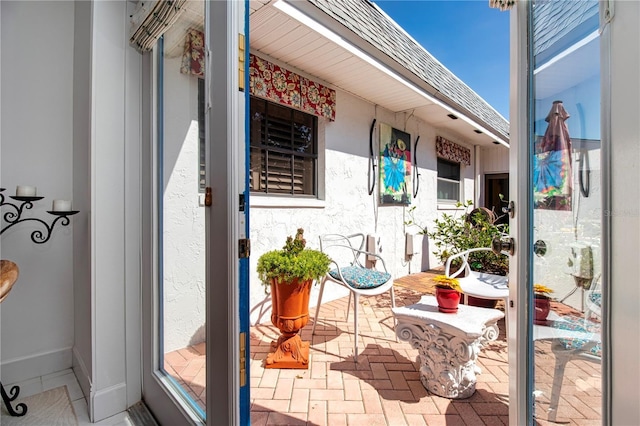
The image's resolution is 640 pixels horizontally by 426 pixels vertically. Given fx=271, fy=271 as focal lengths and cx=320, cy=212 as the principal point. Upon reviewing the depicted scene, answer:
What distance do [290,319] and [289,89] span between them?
214 centimetres

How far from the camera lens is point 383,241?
4.06m

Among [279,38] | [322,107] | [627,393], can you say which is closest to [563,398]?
[627,393]

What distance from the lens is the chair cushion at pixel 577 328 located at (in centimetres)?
57

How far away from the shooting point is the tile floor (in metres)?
1.43

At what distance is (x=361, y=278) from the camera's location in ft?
7.28

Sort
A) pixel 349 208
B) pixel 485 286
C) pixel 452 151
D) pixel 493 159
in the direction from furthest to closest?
pixel 493 159 < pixel 452 151 < pixel 349 208 < pixel 485 286

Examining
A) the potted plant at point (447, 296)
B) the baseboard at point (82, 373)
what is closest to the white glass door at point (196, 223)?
the baseboard at point (82, 373)

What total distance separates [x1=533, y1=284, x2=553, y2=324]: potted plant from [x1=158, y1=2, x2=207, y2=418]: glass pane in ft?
3.81

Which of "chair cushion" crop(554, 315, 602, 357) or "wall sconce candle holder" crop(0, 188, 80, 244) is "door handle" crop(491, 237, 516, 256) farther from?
"wall sconce candle holder" crop(0, 188, 80, 244)

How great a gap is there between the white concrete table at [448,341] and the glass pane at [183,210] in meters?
1.16

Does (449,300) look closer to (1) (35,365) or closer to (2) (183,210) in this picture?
(2) (183,210)

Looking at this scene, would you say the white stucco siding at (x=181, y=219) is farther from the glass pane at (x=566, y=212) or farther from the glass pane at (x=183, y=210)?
the glass pane at (x=566, y=212)

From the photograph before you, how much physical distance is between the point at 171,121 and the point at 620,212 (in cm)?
166

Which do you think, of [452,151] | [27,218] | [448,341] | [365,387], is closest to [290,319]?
[365,387]
